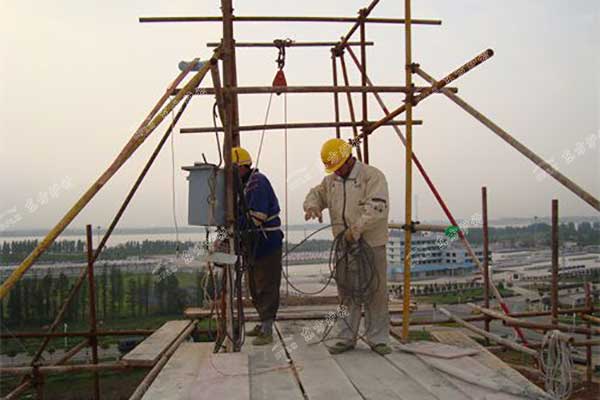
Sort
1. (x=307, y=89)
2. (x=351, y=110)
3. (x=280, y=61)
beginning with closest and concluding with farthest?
1. (x=307, y=89)
2. (x=280, y=61)
3. (x=351, y=110)

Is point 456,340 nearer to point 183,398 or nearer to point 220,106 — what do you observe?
point 183,398

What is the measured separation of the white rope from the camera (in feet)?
10.4

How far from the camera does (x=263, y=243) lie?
523 centimetres

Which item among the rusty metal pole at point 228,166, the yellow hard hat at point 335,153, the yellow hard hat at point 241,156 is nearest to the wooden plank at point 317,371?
the rusty metal pole at point 228,166

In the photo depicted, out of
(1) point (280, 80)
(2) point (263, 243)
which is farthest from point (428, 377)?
(1) point (280, 80)

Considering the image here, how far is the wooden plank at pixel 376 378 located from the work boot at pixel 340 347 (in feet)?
0.12

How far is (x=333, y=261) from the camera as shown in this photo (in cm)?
489

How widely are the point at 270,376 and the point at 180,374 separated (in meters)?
0.67

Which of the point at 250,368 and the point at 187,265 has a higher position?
the point at 187,265

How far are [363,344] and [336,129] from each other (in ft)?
11.4

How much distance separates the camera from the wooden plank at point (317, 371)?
349 cm

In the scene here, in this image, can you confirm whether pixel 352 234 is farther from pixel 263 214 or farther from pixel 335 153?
pixel 263 214

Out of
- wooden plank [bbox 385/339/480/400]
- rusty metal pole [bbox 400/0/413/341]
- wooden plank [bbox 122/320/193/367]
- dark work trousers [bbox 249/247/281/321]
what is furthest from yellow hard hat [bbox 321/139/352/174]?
wooden plank [bbox 122/320/193/367]

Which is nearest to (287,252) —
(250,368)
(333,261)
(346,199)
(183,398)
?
(333,261)
